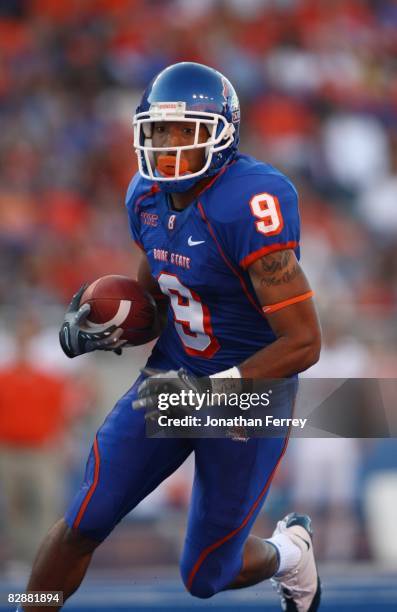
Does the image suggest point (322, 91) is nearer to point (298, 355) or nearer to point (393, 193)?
point (393, 193)

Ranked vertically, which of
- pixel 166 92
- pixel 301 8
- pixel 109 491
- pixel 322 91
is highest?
pixel 301 8

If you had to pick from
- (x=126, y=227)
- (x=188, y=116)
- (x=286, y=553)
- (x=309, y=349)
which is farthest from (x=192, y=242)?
(x=126, y=227)

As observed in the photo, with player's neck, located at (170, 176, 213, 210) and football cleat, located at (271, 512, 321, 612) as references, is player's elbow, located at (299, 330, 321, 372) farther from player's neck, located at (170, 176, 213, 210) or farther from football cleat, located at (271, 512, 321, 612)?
football cleat, located at (271, 512, 321, 612)

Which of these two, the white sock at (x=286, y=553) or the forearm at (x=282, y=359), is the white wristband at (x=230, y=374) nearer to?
the forearm at (x=282, y=359)

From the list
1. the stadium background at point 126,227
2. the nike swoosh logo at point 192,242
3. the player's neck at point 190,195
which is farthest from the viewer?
the stadium background at point 126,227

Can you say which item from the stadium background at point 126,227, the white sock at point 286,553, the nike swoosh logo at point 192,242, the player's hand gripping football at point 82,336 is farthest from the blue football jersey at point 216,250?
the stadium background at point 126,227

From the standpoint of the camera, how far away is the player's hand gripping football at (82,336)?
3.55m

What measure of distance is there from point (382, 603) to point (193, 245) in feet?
6.03

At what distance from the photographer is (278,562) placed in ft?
12.7

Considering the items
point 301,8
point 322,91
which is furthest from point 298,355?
point 301,8

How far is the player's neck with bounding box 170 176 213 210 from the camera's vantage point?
3494 millimetres

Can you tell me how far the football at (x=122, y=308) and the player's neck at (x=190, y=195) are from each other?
336 millimetres

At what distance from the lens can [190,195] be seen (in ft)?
11.5

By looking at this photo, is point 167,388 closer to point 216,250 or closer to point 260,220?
point 216,250
